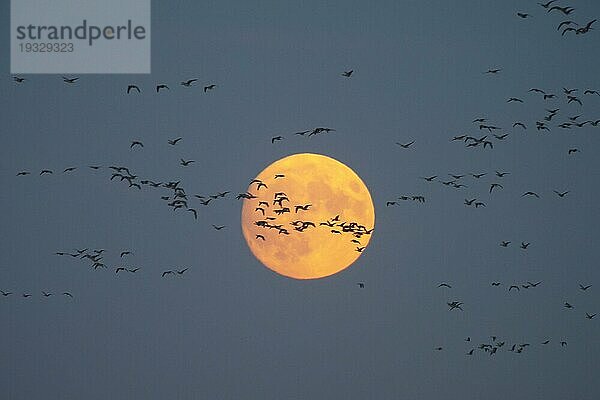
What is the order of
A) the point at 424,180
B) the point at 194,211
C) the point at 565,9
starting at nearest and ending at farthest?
1. the point at 565,9
2. the point at 424,180
3. the point at 194,211

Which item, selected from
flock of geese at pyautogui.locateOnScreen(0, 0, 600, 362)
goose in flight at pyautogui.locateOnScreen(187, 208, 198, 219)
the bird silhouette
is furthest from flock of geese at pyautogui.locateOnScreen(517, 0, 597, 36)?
goose in flight at pyautogui.locateOnScreen(187, 208, 198, 219)

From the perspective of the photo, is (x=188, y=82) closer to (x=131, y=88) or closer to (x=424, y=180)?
(x=131, y=88)

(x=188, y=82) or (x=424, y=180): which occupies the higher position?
(x=188, y=82)

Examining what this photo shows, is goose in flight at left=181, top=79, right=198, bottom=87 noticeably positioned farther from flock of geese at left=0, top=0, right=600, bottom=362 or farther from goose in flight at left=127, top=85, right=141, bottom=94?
goose in flight at left=127, top=85, right=141, bottom=94

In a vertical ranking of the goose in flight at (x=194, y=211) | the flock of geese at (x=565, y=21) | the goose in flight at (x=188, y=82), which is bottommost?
the goose in flight at (x=194, y=211)

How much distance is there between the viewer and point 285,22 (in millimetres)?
17375

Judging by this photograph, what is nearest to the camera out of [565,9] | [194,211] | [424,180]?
[565,9]

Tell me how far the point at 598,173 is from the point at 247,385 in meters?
6.08

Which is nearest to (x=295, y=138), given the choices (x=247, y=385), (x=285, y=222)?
(x=285, y=222)

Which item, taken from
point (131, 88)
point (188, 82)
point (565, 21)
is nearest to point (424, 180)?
point (565, 21)

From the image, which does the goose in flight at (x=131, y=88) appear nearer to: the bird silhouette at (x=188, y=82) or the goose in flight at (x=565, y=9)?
the bird silhouette at (x=188, y=82)

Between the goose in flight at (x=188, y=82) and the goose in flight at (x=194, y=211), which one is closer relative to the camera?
the goose in flight at (x=188, y=82)

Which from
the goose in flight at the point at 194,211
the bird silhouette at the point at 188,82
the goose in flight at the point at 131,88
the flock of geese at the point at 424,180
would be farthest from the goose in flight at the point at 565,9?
the goose in flight at the point at 131,88

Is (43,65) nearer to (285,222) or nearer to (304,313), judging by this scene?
(285,222)
